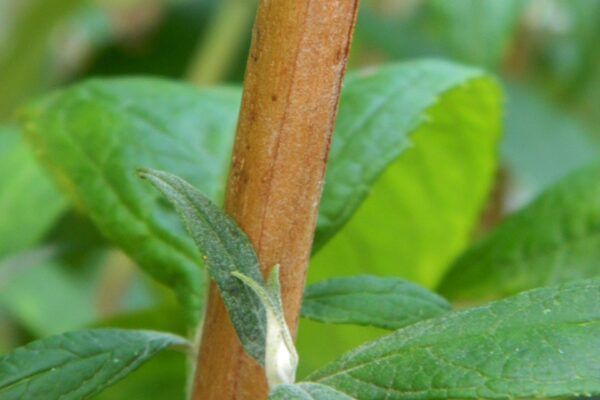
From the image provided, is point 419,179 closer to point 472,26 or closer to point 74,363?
point 472,26

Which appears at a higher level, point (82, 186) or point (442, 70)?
point (442, 70)

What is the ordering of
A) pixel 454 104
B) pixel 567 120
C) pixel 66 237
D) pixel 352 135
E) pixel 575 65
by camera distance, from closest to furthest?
1. pixel 352 135
2. pixel 454 104
3. pixel 66 237
4. pixel 575 65
5. pixel 567 120

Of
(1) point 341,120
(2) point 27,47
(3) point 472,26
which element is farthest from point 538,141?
(1) point 341,120

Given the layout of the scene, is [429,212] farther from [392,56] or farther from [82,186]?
[392,56]

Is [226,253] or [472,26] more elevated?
[472,26]

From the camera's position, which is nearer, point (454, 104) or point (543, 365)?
point (543, 365)

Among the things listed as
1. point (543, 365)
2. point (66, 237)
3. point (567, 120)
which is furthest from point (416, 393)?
point (567, 120)
